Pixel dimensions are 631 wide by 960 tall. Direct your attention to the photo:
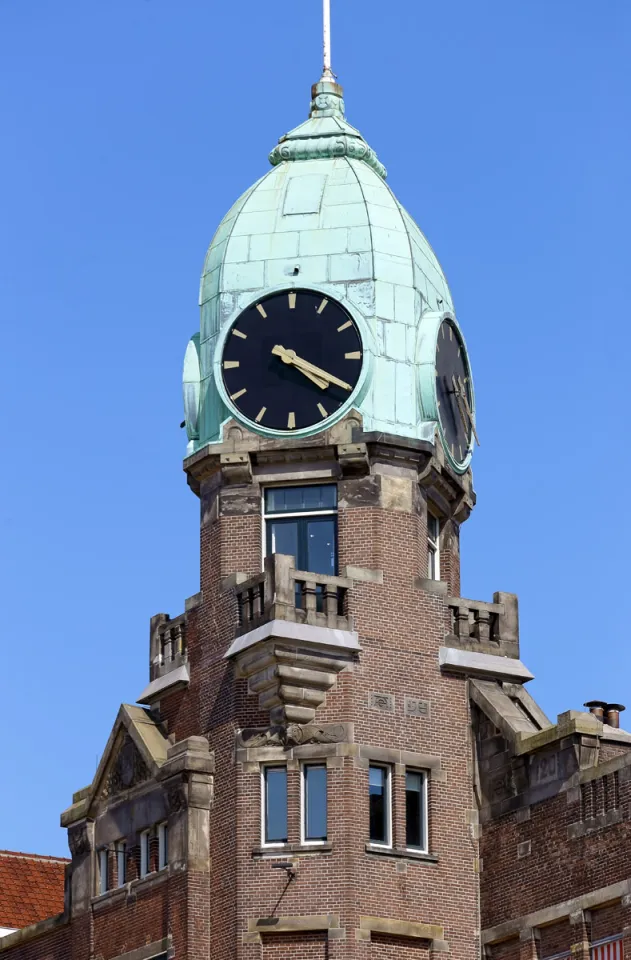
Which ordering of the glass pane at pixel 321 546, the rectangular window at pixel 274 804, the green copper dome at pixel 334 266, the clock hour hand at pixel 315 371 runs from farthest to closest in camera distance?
the green copper dome at pixel 334 266 < the clock hour hand at pixel 315 371 < the glass pane at pixel 321 546 < the rectangular window at pixel 274 804

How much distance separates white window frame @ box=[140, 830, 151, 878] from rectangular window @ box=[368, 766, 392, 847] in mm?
5936

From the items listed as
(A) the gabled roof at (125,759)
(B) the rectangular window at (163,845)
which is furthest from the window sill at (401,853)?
(A) the gabled roof at (125,759)

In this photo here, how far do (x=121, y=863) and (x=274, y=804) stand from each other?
5549 mm

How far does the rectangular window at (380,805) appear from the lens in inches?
2345

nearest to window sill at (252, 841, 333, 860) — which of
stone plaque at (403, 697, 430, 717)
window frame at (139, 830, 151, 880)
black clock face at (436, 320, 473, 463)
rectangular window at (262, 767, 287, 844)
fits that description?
rectangular window at (262, 767, 287, 844)

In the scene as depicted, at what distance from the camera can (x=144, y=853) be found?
2475 inches

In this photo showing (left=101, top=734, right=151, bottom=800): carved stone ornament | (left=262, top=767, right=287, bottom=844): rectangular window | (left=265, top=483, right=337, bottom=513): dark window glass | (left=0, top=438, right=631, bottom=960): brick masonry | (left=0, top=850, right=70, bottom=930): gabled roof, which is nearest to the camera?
(left=0, top=438, right=631, bottom=960): brick masonry

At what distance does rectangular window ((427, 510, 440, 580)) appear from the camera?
6431 cm

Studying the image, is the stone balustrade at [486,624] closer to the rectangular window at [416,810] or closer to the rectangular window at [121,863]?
the rectangular window at [416,810]

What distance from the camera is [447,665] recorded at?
61.7 metres

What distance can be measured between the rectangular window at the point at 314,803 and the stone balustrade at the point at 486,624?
452cm

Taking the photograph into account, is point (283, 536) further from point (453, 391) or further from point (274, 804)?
point (274, 804)

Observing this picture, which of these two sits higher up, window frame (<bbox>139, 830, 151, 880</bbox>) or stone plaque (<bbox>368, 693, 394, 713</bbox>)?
stone plaque (<bbox>368, 693, 394, 713</bbox>)

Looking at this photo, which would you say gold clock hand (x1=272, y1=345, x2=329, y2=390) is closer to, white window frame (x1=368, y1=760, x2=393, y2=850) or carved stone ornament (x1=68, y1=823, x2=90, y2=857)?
white window frame (x1=368, y1=760, x2=393, y2=850)
